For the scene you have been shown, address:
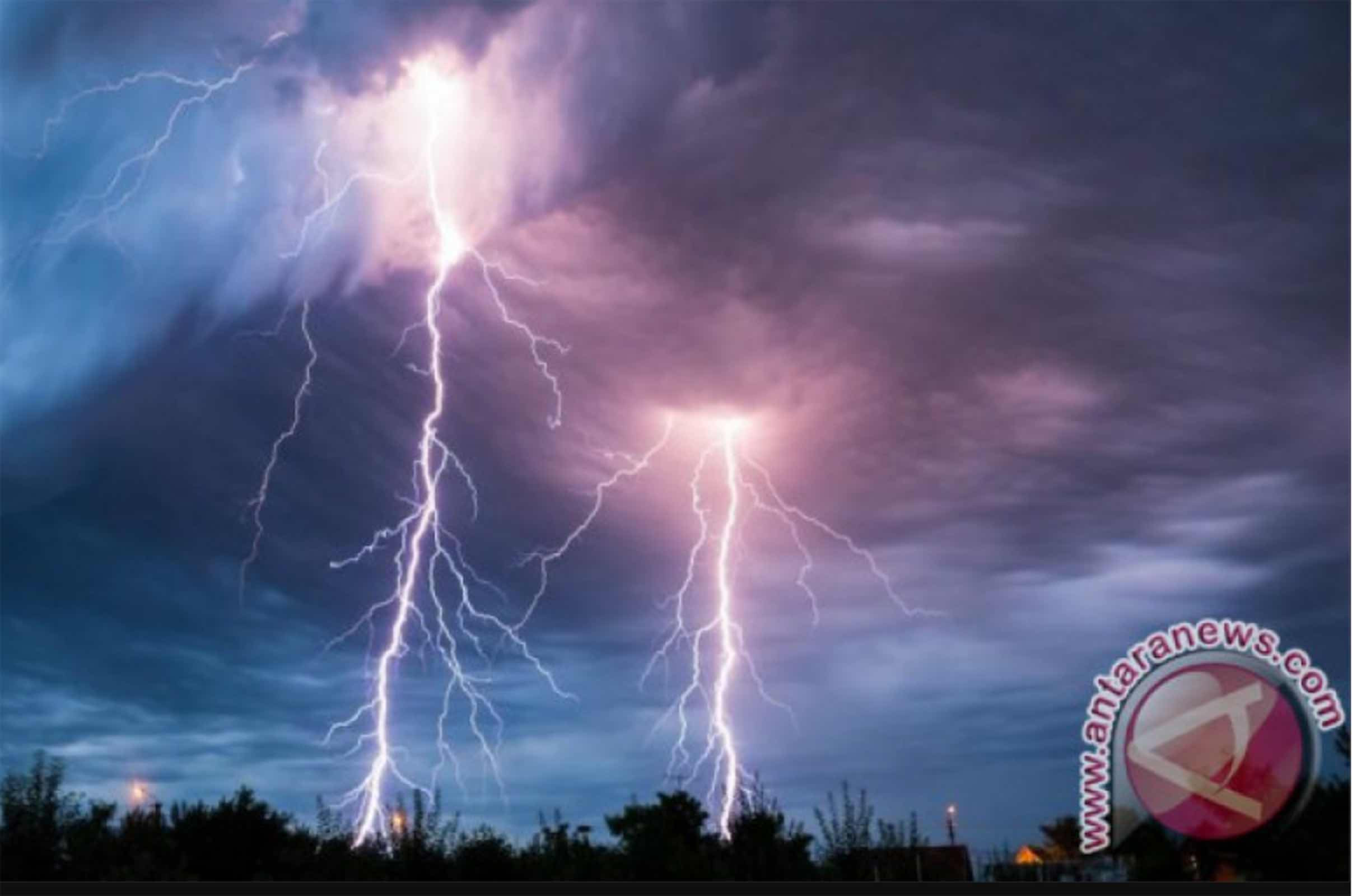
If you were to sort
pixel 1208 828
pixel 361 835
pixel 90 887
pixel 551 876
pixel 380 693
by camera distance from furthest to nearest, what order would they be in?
pixel 380 693
pixel 361 835
pixel 551 876
pixel 1208 828
pixel 90 887

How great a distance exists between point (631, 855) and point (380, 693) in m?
4.62

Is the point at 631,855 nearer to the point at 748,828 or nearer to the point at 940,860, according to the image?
the point at 748,828

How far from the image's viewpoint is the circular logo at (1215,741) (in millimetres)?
12422

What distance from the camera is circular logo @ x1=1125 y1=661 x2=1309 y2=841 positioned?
40.8 ft

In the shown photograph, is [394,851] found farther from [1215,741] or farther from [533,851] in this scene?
[1215,741]

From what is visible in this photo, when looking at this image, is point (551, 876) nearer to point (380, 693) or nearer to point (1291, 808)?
point (380, 693)

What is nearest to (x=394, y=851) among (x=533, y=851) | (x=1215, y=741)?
(x=533, y=851)

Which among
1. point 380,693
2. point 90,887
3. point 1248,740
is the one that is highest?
point 380,693

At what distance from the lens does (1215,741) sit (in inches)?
501

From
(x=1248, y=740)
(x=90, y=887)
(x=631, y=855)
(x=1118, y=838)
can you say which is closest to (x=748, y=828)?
(x=631, y=855)

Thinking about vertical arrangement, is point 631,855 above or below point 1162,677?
below

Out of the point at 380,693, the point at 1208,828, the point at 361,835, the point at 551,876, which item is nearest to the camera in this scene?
the point at 1208,828

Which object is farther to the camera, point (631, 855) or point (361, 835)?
point (361, 835)

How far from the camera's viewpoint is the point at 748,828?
48.2 ft
